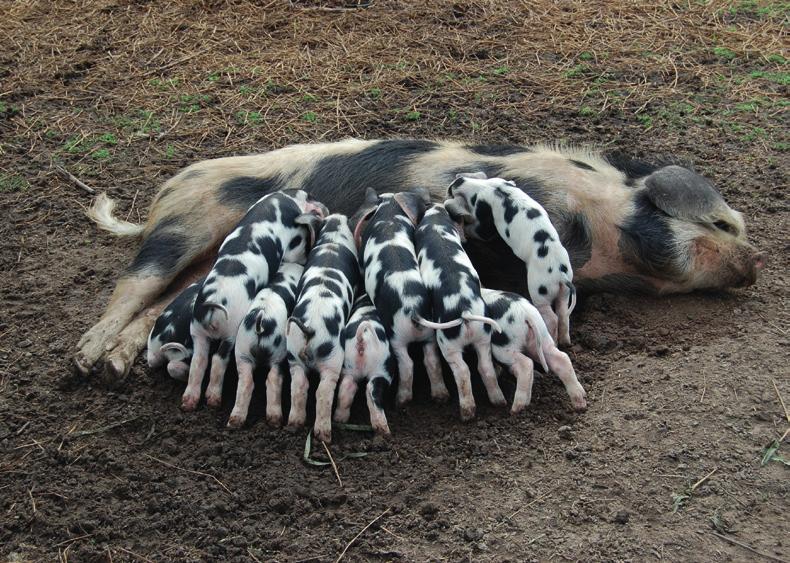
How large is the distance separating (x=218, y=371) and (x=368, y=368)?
690 mm

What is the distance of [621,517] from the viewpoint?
10.4 ft

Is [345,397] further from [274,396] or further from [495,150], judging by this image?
[495,150]

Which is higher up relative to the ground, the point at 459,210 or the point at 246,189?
the point at 459,210

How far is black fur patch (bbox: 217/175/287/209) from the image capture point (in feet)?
→ 16.4

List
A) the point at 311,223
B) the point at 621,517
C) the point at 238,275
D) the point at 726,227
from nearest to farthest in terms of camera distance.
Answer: the point at 621,517 < the point at 238,275 < the point at 311,223 < the point at 726,227

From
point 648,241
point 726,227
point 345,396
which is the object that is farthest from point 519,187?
point 345,396

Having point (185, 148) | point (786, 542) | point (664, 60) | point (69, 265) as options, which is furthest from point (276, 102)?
point (786, 542)

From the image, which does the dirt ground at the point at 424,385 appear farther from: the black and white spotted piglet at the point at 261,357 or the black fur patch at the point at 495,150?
the black fur patch at the point at 495,150

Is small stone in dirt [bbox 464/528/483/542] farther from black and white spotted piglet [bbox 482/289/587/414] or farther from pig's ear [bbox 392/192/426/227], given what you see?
pig's ear [bbox 392/192/426/227]

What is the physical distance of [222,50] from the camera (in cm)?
770

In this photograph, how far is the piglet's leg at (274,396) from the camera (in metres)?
3.78

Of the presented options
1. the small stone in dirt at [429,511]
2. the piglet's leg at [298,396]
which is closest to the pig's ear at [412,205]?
the piglet's leg at [298,396]

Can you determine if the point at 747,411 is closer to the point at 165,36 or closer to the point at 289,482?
the point at 289,482

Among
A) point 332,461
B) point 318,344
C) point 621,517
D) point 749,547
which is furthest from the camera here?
point 318,344
